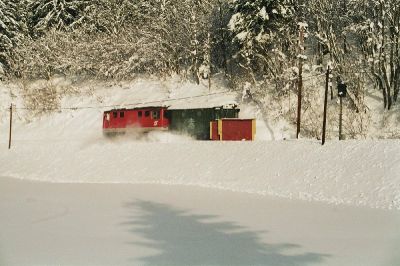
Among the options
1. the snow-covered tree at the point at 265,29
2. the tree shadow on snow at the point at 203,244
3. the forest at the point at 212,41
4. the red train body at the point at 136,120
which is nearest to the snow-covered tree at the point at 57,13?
the forest at the point at 212,41

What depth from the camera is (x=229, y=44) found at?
41.9 meters

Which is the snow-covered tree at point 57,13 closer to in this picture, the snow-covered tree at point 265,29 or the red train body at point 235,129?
the snow-covered tree at point 265,29

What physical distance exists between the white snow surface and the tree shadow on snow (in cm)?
697

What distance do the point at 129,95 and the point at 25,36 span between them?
54.3 ft

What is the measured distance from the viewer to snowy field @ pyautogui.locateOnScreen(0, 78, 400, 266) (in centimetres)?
1177

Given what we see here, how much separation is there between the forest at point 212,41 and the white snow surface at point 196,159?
3271 mm

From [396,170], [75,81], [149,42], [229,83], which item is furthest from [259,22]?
[75,81]

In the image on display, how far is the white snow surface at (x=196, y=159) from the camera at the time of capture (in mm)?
20375

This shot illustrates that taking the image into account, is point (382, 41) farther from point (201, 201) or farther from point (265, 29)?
point (201, 201)

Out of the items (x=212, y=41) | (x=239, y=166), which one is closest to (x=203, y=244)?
(x=239, y=166)

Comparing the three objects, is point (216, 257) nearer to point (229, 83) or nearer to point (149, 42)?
point (229, 83)

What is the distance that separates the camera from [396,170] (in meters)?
19.8

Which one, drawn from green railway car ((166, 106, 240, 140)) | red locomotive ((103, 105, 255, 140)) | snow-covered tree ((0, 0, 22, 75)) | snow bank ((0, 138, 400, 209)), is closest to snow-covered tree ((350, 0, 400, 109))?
red locomotive ((103, 105, 255, 140))

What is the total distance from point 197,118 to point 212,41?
11.9 meters
